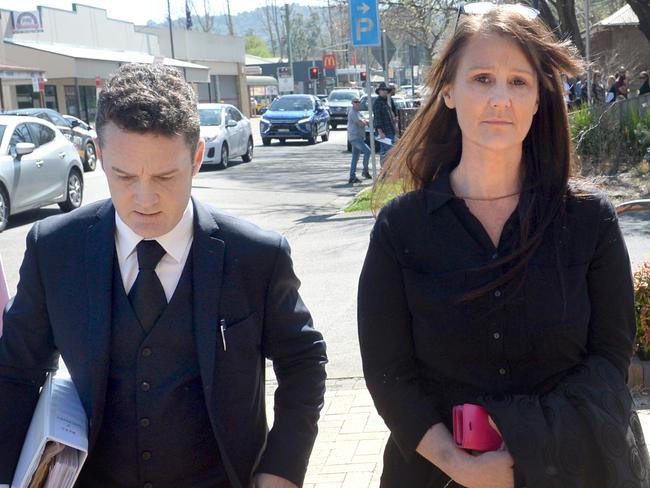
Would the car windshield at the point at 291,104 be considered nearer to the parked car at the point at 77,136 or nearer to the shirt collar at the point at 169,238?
the parked car at the point at 77,136

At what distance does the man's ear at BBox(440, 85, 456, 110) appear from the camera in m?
2.58

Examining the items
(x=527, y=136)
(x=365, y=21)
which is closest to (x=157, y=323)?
(x=527, y=136)

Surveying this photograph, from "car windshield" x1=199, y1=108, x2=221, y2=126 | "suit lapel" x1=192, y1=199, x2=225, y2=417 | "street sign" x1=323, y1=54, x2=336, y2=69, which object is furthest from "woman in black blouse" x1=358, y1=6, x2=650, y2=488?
"street sign" x1=323, y1=54, x2=336, y2=69

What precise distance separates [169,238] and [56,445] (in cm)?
58

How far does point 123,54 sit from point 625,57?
3024cm

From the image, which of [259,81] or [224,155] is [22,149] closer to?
[224,155]

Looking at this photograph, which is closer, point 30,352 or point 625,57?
point 30,352

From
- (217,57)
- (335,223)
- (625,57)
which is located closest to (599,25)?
(625,57)

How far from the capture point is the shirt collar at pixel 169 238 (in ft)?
7.89

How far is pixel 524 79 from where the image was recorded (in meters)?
2.47

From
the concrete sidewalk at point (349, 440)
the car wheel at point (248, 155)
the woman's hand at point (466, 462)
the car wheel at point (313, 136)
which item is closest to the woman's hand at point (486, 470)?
the woman's hand at point (466, 462)

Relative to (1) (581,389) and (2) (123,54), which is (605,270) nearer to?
(1) (581,389)

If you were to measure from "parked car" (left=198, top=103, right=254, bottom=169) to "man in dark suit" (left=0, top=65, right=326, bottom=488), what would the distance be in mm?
20657

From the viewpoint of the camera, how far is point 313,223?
13641mm
